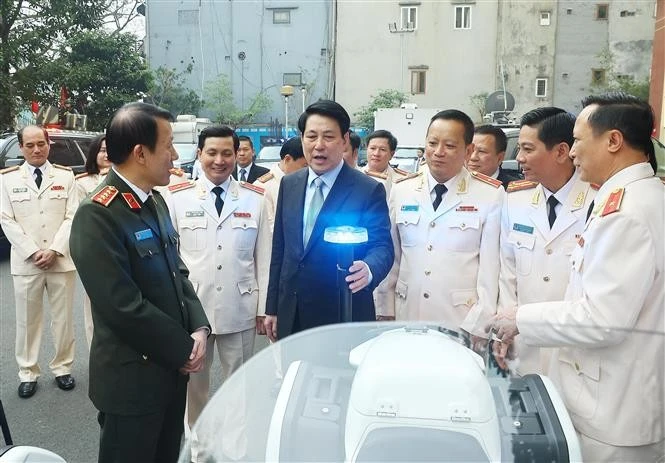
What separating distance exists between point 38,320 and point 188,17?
25.7m

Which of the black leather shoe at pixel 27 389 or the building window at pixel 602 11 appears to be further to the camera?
the building window at pixel 602 11

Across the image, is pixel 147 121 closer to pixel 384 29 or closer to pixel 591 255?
pixel 591 255

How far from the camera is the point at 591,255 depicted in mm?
1530

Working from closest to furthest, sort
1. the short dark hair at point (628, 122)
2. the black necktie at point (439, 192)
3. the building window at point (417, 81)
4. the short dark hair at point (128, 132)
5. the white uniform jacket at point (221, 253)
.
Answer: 1. the short dark hair at point (628, 122)
2. the short dark hair at point (128, 132)
3. the black necktie at point (439, 192)
4. the white uniform jacket at point (221, 253)
5. the building window at point (417, 81)

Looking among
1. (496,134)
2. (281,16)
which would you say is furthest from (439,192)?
(281,16)

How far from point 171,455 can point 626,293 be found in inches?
65.7

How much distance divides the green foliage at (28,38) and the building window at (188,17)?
10.6 m

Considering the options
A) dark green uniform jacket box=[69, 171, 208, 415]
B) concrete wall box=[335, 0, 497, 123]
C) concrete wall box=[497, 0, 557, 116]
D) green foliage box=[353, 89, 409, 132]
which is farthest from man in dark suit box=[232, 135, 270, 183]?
concrete wall box=[497, 0, 557, 116]

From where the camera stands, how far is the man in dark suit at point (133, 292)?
6.00 feet

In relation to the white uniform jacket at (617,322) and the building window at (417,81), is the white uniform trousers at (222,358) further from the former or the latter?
the building window at (417,81)

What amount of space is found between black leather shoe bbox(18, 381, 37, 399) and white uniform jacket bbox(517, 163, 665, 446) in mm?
3373

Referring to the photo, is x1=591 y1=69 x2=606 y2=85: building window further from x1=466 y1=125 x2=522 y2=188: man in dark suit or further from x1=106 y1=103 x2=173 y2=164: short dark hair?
x1=106 y1=103 x2=173 y2=164: short dark hair

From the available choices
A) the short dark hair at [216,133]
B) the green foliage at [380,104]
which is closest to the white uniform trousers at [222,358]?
the short dark hair at [216,133]

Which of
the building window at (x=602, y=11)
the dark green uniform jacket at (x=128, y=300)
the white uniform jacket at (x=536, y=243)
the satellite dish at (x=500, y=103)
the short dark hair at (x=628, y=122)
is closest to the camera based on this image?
the short dark hair at (x=628, y=122)
